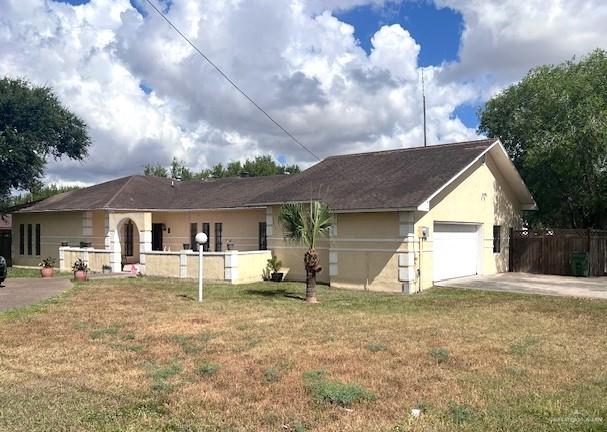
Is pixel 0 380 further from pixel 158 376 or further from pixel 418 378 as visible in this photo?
pixel 418 378

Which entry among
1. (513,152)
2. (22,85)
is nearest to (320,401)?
(513,152)

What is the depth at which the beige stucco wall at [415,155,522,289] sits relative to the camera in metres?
18.0

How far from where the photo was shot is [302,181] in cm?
2270

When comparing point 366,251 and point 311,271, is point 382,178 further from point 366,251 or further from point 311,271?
point 311,271

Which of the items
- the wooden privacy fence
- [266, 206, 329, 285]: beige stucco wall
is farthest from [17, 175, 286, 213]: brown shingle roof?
the wooden privacy fence

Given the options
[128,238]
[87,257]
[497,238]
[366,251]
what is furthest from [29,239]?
[497,238]

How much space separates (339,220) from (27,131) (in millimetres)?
19265

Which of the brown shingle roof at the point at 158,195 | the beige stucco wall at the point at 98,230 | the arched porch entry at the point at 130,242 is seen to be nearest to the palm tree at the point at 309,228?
the brown shingle roof at the point at 158,195

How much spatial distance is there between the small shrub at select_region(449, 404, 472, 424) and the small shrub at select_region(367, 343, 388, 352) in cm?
281

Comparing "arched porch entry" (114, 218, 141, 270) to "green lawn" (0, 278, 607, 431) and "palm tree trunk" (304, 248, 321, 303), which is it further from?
"palm tree trunk" (304, 248, 321, 303)

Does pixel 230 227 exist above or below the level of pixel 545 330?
above

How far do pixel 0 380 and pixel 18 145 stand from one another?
2451cm

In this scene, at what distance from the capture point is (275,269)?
68.5ft

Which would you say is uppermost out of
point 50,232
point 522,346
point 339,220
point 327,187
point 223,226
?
point 327,187
